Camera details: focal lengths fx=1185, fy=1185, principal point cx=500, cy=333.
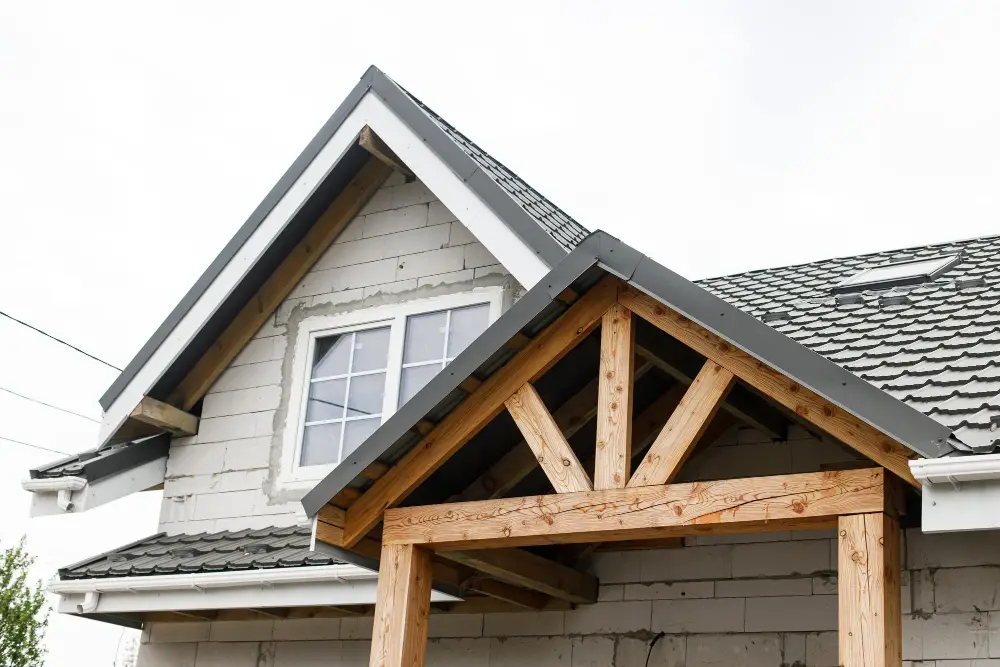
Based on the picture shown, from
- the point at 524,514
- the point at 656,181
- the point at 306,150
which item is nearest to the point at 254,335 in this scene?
the point at 306,150

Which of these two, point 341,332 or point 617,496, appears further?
point 341,332

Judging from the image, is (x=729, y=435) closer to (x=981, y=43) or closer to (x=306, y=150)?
(x=306, y=150)

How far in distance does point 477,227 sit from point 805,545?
3241 millimetres

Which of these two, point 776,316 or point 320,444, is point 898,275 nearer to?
point 776,316

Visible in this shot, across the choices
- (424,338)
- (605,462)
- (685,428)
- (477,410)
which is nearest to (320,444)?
(424,338)

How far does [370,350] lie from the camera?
31.3 feet

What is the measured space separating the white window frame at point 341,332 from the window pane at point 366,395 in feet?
0.40

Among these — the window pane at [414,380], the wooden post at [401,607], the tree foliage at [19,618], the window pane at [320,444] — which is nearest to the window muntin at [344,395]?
the window pane at [320,444]

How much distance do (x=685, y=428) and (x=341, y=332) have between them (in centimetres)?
471

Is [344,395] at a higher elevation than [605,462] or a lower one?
higher

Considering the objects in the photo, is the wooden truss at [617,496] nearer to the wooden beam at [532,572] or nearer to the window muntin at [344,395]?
the wooden beam at [532,572]

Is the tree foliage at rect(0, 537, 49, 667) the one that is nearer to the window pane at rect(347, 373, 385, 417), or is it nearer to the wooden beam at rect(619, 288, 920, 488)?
the window pane at rect(347, 373, 385, 417)

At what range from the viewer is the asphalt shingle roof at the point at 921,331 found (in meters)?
5.20

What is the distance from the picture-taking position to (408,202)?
985cm
